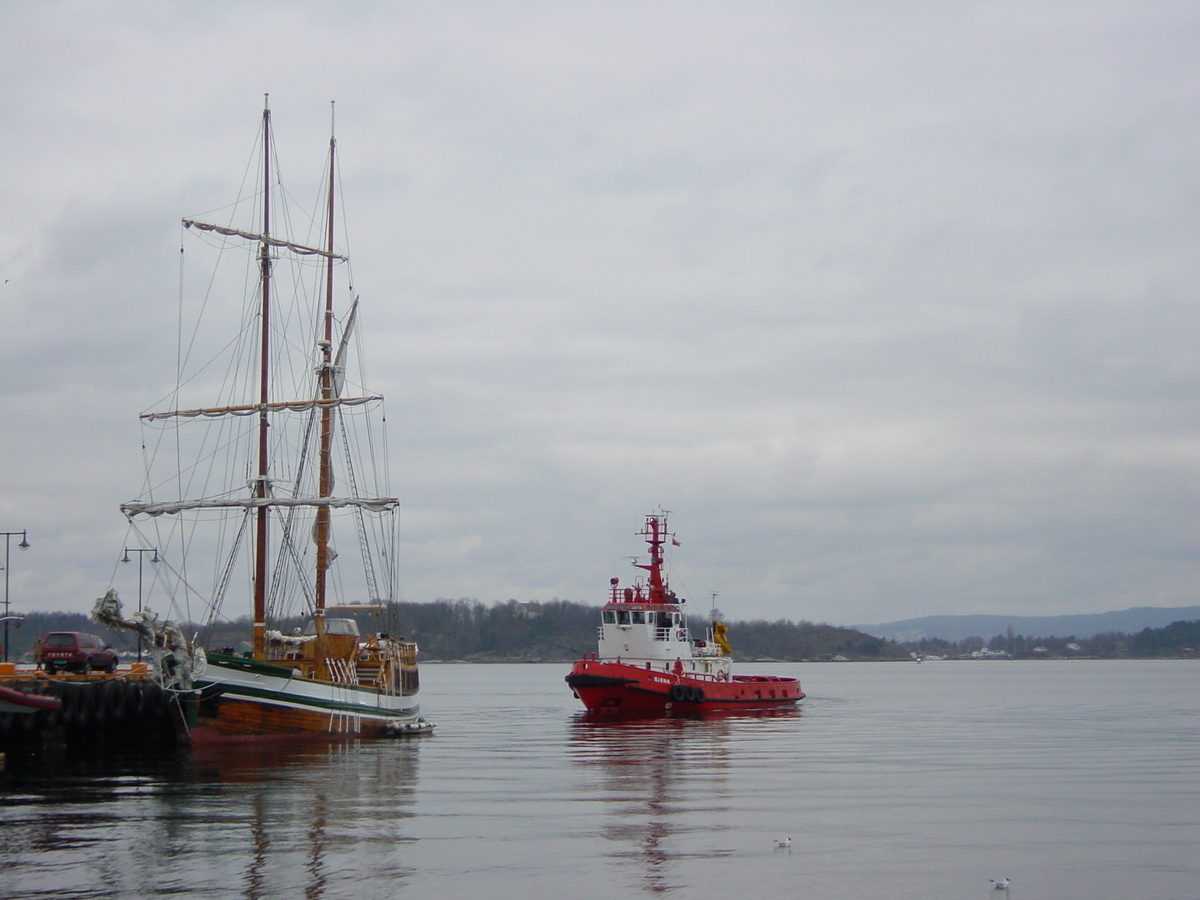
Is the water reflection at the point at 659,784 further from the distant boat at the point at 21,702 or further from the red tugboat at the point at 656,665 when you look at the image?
the distant boat at the point at 21,702

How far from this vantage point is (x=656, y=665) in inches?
2425

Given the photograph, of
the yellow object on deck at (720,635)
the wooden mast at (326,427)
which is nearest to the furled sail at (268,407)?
the wooden mast at (326,427)

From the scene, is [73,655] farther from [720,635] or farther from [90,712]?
[720,635]

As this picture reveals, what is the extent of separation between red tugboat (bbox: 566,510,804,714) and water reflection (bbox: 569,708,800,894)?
110 cm

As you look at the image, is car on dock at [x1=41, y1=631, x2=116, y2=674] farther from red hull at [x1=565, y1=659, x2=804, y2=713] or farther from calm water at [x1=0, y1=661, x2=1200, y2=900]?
red hull at [x1=565, y1=659, x2=804, y2=713]

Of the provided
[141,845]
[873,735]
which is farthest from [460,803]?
[873,735]

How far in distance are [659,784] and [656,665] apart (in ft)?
94.9

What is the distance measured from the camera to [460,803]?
28.6 m

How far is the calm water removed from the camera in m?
19.3

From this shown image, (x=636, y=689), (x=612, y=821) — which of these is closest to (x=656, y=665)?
(x=636, y=689)

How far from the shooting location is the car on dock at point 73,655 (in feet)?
143

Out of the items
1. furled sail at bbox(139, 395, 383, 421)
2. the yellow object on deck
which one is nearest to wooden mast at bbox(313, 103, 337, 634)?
furled sail at bbox(139, 395, 383, 421)

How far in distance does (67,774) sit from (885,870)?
75.6ft

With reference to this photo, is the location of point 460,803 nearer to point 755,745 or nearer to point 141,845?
point 141,845
